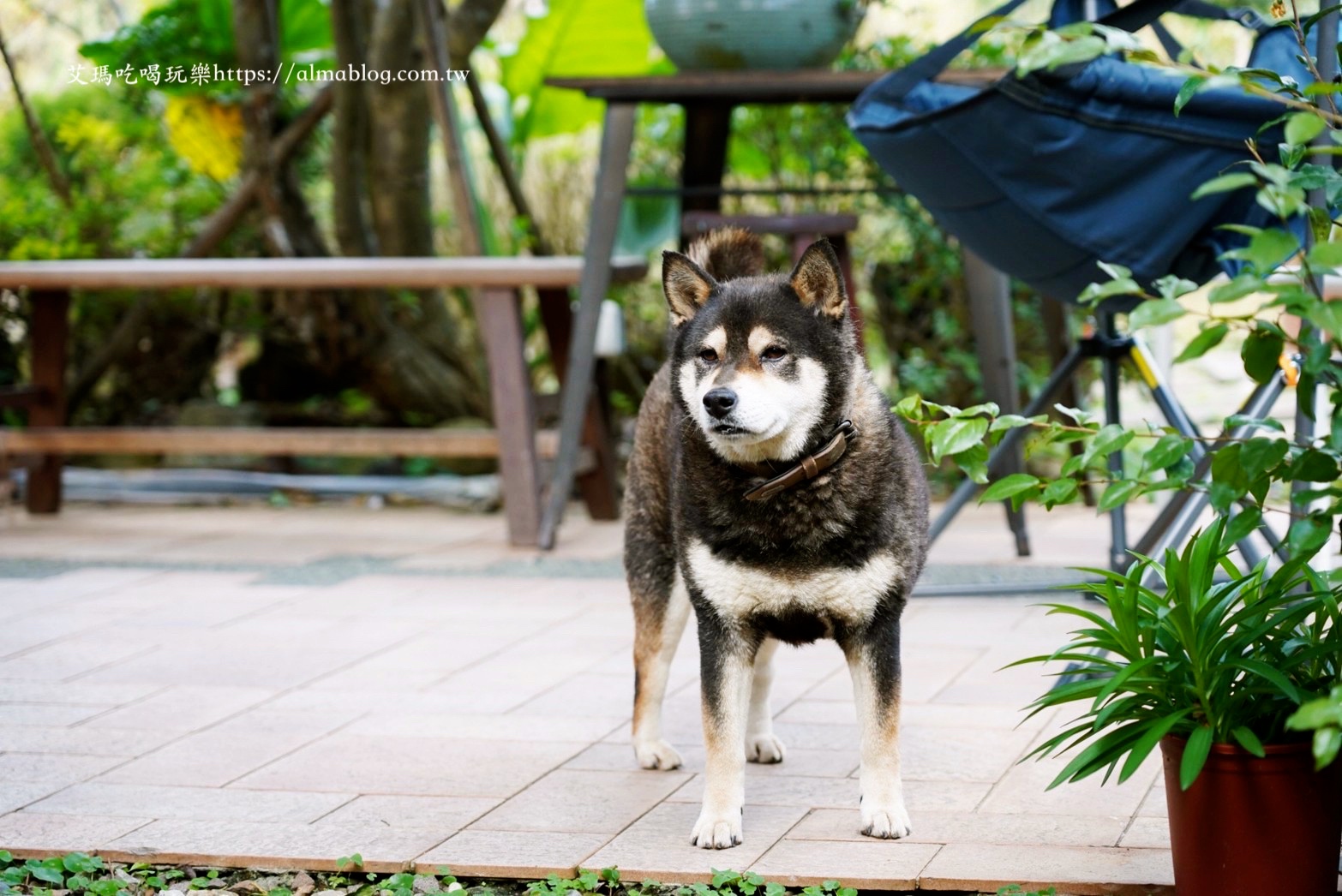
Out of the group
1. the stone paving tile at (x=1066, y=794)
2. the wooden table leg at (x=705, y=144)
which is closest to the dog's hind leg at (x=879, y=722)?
the stone paving tile at (x=1066, y=794)

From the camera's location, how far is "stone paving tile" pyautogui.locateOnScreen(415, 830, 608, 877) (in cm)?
255

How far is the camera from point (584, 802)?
293 cm

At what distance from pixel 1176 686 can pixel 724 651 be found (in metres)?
0.78

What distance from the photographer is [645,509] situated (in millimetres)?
3094

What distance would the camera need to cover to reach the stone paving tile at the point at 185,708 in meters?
3.56

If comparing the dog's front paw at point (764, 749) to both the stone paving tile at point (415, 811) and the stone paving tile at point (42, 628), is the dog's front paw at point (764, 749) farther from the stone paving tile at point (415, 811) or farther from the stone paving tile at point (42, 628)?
the stone paving tile at point (42, 628)

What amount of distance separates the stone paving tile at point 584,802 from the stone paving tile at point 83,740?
0.96m

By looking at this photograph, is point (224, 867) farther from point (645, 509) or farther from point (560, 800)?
point (645, 509)

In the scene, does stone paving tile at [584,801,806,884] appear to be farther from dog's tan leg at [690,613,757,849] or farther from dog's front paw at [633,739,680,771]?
dog's front paw at [633,739,680,771]

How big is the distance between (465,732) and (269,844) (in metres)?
0.78

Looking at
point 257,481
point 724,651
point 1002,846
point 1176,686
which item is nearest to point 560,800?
point 724,651

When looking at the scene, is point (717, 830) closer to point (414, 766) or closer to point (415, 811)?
point (415, 811)

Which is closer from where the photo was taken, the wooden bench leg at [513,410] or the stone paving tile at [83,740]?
the stone paving tile at [83,740]

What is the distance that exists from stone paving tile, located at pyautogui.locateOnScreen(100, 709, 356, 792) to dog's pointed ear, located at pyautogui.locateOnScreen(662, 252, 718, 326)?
3.86ft
